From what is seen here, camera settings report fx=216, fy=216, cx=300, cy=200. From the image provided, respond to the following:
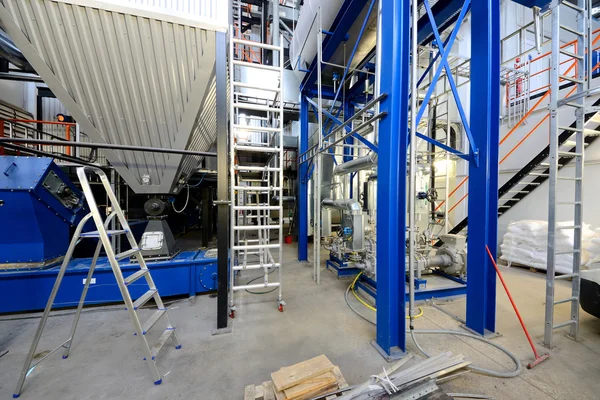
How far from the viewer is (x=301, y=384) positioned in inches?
59.5

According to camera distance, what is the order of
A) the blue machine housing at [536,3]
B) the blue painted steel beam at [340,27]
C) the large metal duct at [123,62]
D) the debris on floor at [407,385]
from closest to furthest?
the debris on floor at [407,385] → the large metal duct at [123,62] → the blue machine housing at [536,3] → the blue painted steel beam at [340,27]

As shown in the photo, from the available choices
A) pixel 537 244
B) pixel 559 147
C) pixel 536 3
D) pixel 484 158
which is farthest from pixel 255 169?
pixel 537 244

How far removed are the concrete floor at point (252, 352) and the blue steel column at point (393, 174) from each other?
0.39m

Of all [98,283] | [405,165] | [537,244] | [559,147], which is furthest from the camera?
[537,244]

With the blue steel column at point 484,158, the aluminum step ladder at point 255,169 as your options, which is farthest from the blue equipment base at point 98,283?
the blue steel column at point 484,158

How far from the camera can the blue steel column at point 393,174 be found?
1930 millimetres

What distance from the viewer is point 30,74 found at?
447cm

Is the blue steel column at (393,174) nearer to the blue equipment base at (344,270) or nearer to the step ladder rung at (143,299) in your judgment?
the blue equipment base at (344,270)

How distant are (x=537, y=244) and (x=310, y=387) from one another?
527cm

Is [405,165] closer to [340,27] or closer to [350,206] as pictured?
[350,206]

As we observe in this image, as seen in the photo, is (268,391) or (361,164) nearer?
(268,391)

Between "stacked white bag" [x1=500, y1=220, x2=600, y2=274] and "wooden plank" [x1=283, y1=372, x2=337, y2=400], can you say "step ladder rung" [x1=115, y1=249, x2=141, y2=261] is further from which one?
"stacked white bag" [x1=500, y1=220, x2=600, y2=274]

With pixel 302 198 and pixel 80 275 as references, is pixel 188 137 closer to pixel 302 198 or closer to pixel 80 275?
pixel 80 275

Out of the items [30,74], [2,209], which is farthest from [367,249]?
[30,74]
